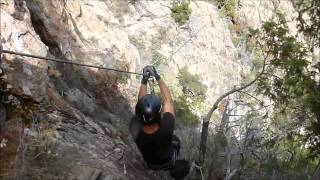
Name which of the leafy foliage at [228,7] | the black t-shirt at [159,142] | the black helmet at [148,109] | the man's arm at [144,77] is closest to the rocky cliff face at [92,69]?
the leafy foliage at [228,7]

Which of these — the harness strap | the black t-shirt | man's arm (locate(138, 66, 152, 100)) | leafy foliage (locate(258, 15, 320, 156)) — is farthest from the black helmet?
leafy foliage (locate(258, 15, 320, 156))

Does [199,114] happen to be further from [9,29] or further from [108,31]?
[9,29]

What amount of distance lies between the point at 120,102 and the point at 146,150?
5491mm

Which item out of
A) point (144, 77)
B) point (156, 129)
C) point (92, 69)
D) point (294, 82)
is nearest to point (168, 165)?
point (156, 129)

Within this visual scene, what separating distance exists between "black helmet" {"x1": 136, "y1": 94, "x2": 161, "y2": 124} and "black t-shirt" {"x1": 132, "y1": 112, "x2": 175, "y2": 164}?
0.64ft

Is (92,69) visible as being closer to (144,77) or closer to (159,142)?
(144,77)

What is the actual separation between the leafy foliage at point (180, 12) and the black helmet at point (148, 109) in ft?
38.9

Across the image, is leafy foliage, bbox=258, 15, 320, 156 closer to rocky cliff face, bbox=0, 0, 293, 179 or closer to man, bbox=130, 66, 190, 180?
rocky cliff face, bbox=0, 0, 293, 179

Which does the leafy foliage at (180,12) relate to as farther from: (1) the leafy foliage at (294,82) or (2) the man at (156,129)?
(2) the man at (156,129)

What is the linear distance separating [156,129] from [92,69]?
5771 mm

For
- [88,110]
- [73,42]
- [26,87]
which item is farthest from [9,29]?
[73,42]

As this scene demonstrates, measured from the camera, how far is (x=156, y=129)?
5059 millimetres

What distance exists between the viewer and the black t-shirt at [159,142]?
5.03 m

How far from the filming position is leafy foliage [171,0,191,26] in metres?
16.4
